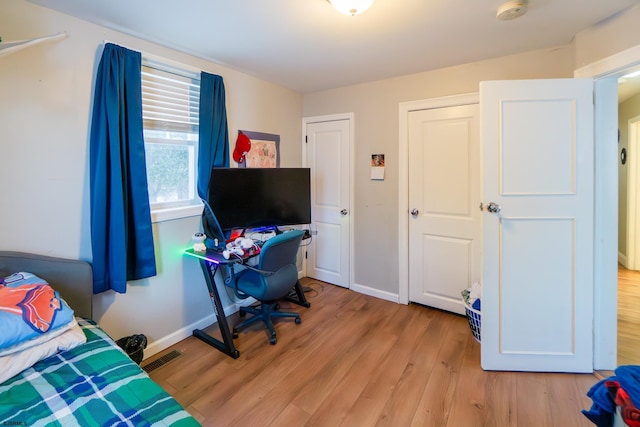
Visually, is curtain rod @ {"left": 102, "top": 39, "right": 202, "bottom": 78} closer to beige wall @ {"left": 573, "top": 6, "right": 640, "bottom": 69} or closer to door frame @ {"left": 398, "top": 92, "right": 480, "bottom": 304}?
door frame @ {"left": 398, "top": 92, "right": 480, "bottom": 304}

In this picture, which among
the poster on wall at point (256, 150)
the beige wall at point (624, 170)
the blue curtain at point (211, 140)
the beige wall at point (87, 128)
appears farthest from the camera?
the beige wall at point (624, 170)

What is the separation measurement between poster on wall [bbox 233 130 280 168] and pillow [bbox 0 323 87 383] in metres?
1.85

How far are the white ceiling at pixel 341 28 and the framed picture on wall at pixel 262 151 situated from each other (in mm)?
666

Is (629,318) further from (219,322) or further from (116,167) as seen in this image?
(116,167)

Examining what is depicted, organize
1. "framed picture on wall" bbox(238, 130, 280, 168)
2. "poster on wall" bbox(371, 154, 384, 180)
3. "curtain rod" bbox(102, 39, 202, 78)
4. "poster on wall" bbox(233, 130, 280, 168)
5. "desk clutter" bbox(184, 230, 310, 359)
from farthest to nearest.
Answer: "poster on wall" bbox(371, 154, 384, 180) < "framed picture on wall" bbox(238, 130, 280, 168) < "poster on wall" bbox(233, 130, 280, 168) < "desk clutter" bbox(184, 230, 310, 359) < "curtain rod" bbox(102, 39, 202, 78)

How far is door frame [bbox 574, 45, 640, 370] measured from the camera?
193 cm

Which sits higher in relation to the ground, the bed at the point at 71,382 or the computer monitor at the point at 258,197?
the computer monitor at the point at 258,197

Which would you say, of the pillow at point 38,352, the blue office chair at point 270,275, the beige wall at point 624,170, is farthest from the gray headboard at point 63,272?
the beige wall at point 624,170

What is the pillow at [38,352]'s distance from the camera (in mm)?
1193

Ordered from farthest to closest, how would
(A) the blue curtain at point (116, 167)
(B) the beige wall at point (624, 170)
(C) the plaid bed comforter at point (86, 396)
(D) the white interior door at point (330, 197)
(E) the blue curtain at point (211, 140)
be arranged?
(B) the beige wall at point (624, 170) < (D) the white interior door at point (330, 197) < (E) the blue curtain at point (211, 140) < (A) the blue curtain at point (116, 167) < (C) the plaid bed comforter at point (86, 396)

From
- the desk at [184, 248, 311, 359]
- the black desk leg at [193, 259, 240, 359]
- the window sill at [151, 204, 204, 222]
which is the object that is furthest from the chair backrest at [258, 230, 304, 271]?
the window sill at [151, 204, 204, 222]

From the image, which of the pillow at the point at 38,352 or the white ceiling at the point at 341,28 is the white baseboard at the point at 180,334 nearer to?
the pillow at the point at 38,352

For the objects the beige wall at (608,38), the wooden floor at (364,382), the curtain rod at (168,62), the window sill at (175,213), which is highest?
the curtain rod at (168,62)

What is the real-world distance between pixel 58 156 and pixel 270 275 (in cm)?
155
